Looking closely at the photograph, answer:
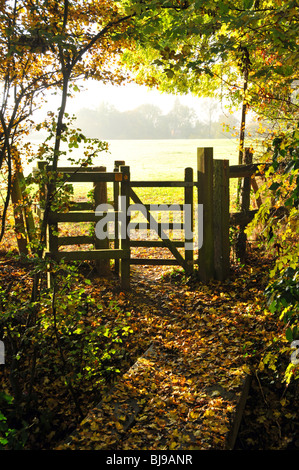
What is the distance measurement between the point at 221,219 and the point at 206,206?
33 cm

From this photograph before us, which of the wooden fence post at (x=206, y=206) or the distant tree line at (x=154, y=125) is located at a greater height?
the distant tree line at (x=154, y=125)

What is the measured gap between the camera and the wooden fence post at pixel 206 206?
7191mm

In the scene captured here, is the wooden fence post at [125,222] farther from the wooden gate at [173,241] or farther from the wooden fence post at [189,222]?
the wooden fence post at [189,222]

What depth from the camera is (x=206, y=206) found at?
7.28 m

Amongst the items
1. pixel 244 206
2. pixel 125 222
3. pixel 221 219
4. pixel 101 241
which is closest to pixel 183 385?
pixel 125 222

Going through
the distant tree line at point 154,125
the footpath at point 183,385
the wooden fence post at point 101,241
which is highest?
the distant tree line at point 154,125

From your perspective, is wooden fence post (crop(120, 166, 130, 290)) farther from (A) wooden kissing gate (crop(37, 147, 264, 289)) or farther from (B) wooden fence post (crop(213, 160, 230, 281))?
(B) wooden fence post (crop(213, 160, 230, 281))

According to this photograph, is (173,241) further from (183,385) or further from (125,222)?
(183,385)

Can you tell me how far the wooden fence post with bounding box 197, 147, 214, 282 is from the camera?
23.6ft

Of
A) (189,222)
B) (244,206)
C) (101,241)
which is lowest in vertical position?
(101,241)

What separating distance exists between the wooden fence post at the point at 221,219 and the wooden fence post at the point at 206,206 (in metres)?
0.07

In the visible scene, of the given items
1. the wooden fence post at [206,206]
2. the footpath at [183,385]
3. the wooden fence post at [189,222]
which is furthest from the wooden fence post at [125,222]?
the wooden fence post at [206,206]

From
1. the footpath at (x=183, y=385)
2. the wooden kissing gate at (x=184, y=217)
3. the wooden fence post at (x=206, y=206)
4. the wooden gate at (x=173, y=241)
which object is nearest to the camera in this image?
the footpath at (x=183, y=385)

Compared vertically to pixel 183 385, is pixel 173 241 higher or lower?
higher
